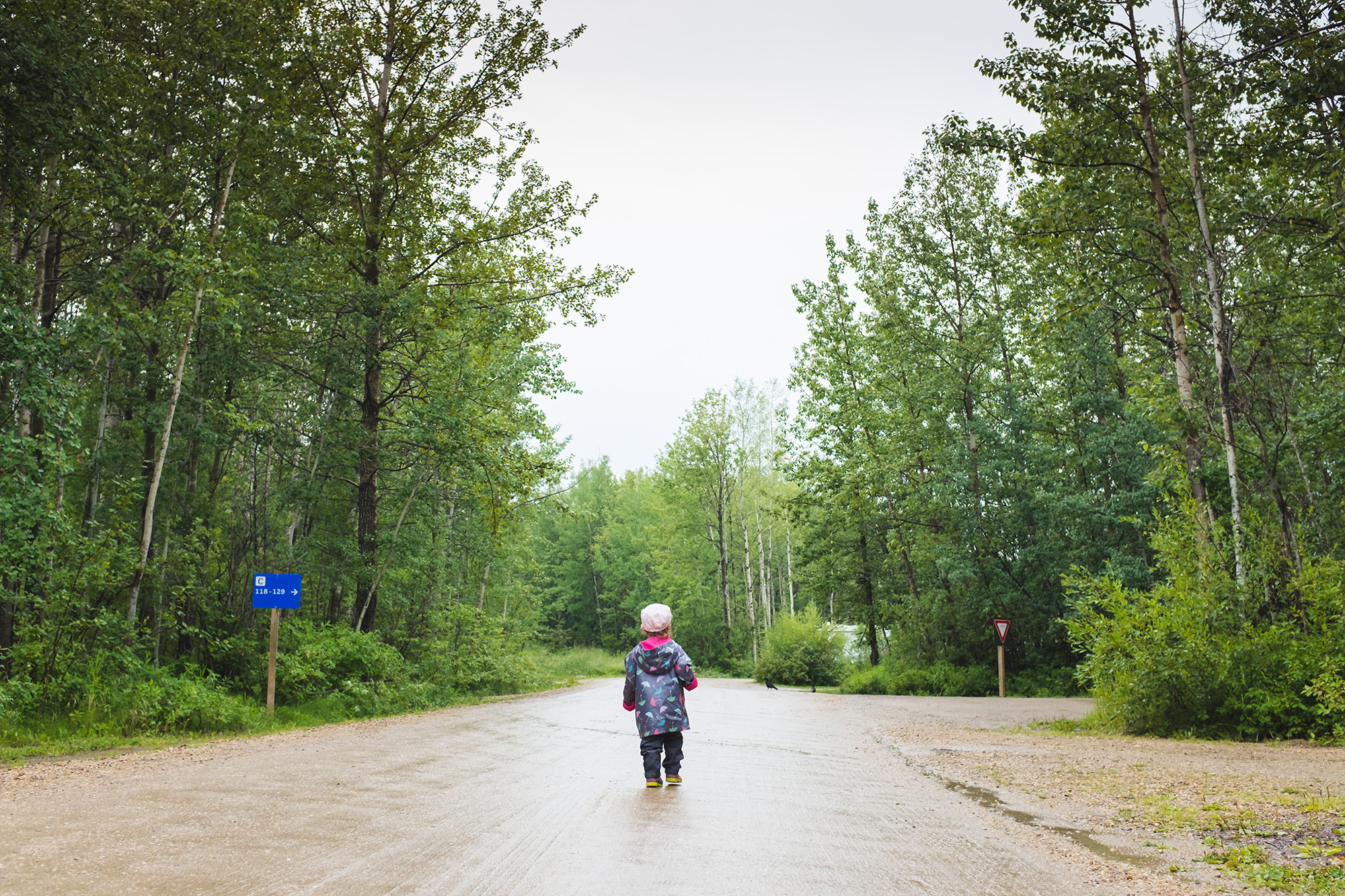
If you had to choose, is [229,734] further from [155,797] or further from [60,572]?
[155,797]

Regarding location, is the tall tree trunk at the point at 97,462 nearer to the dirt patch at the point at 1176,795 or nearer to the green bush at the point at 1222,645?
the dirt patch at the point at 1176,795

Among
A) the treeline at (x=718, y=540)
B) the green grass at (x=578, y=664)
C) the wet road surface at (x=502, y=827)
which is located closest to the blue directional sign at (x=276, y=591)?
the wet road surface at (x=502, y=827)

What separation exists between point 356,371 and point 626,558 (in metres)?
54.0

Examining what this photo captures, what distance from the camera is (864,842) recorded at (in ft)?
18.4

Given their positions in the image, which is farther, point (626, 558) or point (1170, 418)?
point (626, 558)

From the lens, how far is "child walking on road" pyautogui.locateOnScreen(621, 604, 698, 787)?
7.52m

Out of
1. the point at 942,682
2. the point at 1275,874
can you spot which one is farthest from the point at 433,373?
the point at 942,682

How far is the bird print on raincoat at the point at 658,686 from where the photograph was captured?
296 inches

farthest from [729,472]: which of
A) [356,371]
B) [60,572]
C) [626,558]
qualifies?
[60,572]

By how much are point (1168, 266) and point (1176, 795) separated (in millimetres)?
11911

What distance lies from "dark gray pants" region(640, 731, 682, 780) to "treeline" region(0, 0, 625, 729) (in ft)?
25.7

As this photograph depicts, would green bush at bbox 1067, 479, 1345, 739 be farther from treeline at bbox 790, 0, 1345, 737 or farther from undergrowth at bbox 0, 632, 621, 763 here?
undergrowth at bbox 0, 632, 621, 763

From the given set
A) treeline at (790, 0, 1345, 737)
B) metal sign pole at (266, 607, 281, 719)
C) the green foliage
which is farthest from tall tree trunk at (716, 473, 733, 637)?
the green foliage

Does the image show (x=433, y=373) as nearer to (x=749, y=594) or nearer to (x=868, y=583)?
(x=868, y=583)
